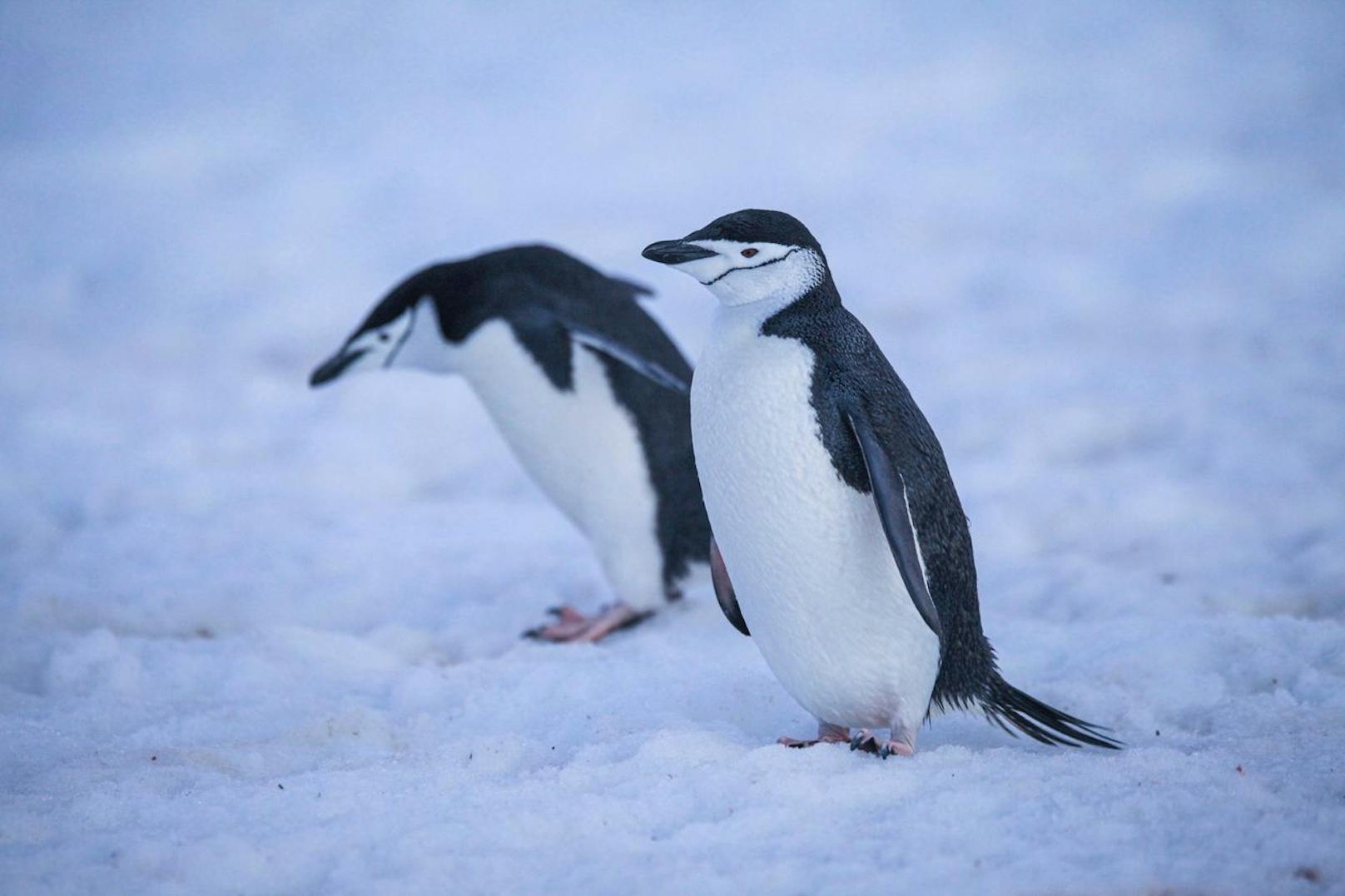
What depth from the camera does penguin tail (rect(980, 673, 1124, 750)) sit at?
1942mm

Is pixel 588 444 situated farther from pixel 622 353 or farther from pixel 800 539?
pixel 800 539

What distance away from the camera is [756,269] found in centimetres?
185

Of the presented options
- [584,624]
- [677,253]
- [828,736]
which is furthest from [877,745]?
[584,624]

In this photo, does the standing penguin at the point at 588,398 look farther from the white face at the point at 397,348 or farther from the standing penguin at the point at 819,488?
the standing penguin at the point at 819,488

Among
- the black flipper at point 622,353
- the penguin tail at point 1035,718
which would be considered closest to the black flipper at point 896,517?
the penguin tail at point 1035,718

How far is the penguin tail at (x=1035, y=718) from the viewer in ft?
6.37

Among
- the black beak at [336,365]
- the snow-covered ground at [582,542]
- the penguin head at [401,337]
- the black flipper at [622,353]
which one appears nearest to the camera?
the snow-covered ground at [582,542]

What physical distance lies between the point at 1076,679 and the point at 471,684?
1228 mm

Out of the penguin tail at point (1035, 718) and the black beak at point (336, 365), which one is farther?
the black beak at point (336, 365)

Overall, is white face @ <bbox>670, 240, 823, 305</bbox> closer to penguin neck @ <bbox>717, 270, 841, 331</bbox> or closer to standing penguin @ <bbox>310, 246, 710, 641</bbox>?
penguin neck @ <bbox>717, 270, 841, 331</bbox>

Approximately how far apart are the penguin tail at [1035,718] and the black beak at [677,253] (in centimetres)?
86

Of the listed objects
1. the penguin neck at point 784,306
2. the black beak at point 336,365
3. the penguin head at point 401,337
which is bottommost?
the black beak at point 336,365

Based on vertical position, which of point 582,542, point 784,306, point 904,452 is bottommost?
point 582,542

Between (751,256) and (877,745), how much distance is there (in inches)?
30.7
